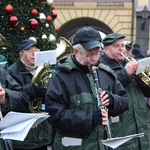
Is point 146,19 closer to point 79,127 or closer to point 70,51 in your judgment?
point 70,51

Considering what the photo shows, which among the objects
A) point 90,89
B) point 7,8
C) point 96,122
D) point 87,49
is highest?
point 7,8

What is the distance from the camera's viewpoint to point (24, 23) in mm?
6129

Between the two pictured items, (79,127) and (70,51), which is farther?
(70,51)

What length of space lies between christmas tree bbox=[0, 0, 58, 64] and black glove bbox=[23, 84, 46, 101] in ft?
4.48

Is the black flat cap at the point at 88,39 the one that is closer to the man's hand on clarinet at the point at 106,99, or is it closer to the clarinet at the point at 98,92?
the clarinet at the point at 98,92

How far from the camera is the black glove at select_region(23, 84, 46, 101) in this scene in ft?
15.1

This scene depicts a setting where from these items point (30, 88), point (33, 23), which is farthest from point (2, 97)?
point (33, 23)

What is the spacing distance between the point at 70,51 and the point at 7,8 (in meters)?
1.09

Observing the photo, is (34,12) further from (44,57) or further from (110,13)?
(110,13)

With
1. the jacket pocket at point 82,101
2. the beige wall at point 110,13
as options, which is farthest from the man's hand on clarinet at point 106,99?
the beige wall at point 110,13

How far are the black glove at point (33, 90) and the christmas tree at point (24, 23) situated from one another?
136cm

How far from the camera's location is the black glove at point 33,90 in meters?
4.59

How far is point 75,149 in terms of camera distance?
11.8ft

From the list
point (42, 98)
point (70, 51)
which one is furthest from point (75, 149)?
point (70, 51)
